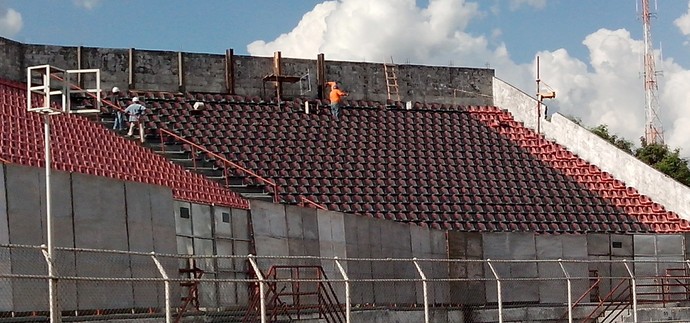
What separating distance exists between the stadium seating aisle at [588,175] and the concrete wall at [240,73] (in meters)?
1.26

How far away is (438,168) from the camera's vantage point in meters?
36.5

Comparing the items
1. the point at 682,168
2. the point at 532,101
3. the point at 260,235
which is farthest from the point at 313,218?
the point at 682,168

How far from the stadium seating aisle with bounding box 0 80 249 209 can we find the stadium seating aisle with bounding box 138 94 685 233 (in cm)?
327

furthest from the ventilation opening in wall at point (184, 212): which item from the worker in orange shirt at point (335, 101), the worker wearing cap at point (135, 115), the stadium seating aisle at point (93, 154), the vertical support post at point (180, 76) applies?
the worker in orange shirt at point (335, 101)

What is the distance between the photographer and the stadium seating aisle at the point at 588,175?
3578 centimetres

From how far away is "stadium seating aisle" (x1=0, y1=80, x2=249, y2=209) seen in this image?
24.1m

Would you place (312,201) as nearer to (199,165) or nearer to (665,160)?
(199,165)

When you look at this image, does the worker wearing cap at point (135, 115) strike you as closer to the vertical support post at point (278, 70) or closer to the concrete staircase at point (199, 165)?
the concrete staircase at point (199, 165)

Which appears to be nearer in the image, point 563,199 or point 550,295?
point 550,295

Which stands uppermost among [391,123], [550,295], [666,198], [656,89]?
[656,89]

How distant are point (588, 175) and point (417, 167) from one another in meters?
5.79

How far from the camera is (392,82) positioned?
41.0m

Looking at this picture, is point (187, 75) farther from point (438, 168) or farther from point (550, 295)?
point (550, 295)

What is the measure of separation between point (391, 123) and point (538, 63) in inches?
272
